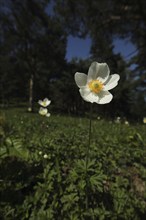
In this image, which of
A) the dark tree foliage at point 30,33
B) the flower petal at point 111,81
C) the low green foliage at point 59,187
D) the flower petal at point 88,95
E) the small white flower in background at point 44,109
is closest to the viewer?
the flower petal at point 88,95

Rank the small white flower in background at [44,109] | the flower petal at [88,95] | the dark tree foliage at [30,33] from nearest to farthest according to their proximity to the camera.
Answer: the flower petal at [88,95] < the small white flower in background at [44,109] < the dark tree foliage at [30,33]

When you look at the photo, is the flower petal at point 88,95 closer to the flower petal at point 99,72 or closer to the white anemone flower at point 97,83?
the white anemone flower at point 97,83

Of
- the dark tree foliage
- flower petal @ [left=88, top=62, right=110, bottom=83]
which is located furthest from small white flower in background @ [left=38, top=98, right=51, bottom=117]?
the dark tree foliage

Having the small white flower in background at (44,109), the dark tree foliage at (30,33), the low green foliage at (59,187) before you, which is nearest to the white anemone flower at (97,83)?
the low green foliage at (59,187)

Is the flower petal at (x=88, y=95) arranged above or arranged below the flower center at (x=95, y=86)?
below

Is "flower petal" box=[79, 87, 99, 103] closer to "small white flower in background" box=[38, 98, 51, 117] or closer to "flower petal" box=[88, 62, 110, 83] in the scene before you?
"flower petal" box=[88, 62, 110, 83]

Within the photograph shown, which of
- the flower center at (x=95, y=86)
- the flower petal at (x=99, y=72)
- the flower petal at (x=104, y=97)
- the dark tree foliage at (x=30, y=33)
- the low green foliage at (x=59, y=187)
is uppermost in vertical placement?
the dark tree foliage at (x=30, y=33)

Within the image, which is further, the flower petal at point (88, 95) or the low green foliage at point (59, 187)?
the low green foliage at point (59, 187)

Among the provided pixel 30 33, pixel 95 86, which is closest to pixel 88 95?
pixel 95 86
